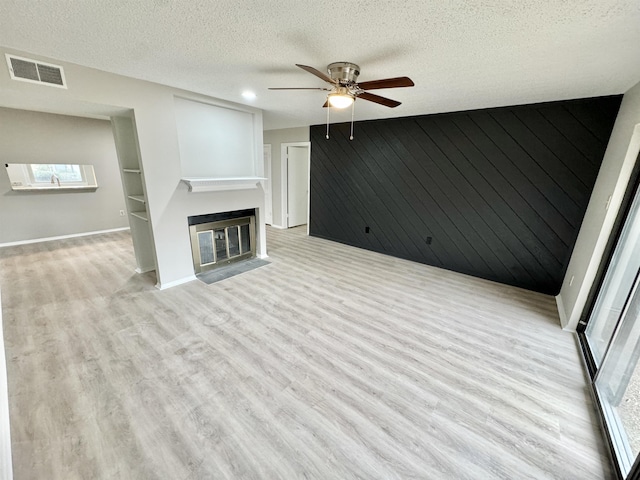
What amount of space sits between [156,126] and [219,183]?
904 mm

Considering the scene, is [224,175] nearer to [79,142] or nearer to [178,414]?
[178,414]

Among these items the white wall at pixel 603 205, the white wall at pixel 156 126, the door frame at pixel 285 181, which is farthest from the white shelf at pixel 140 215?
the white wall at pixel 603 205

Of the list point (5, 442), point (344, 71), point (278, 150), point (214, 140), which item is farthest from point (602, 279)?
point (278, 150)

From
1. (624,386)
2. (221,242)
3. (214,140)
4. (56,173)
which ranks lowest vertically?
(624,386)

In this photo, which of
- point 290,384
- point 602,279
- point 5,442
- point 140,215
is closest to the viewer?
point 5,442

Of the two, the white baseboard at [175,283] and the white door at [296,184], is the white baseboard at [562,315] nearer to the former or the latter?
the white baseboard at [175,283]

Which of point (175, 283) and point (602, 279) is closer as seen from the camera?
point (602, 279)

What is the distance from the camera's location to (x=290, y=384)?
1.84m

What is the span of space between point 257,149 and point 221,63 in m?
1.85

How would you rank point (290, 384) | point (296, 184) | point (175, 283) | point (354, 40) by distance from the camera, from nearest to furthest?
point (354, 40), point (290, 384), point (175, 283), point (296, 184)

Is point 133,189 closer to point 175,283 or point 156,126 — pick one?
point 156,126

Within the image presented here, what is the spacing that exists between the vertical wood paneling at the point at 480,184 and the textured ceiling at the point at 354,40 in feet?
1.72

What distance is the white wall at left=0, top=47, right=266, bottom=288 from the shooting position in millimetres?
2314

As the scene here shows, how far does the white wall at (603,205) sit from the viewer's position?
221 cm
